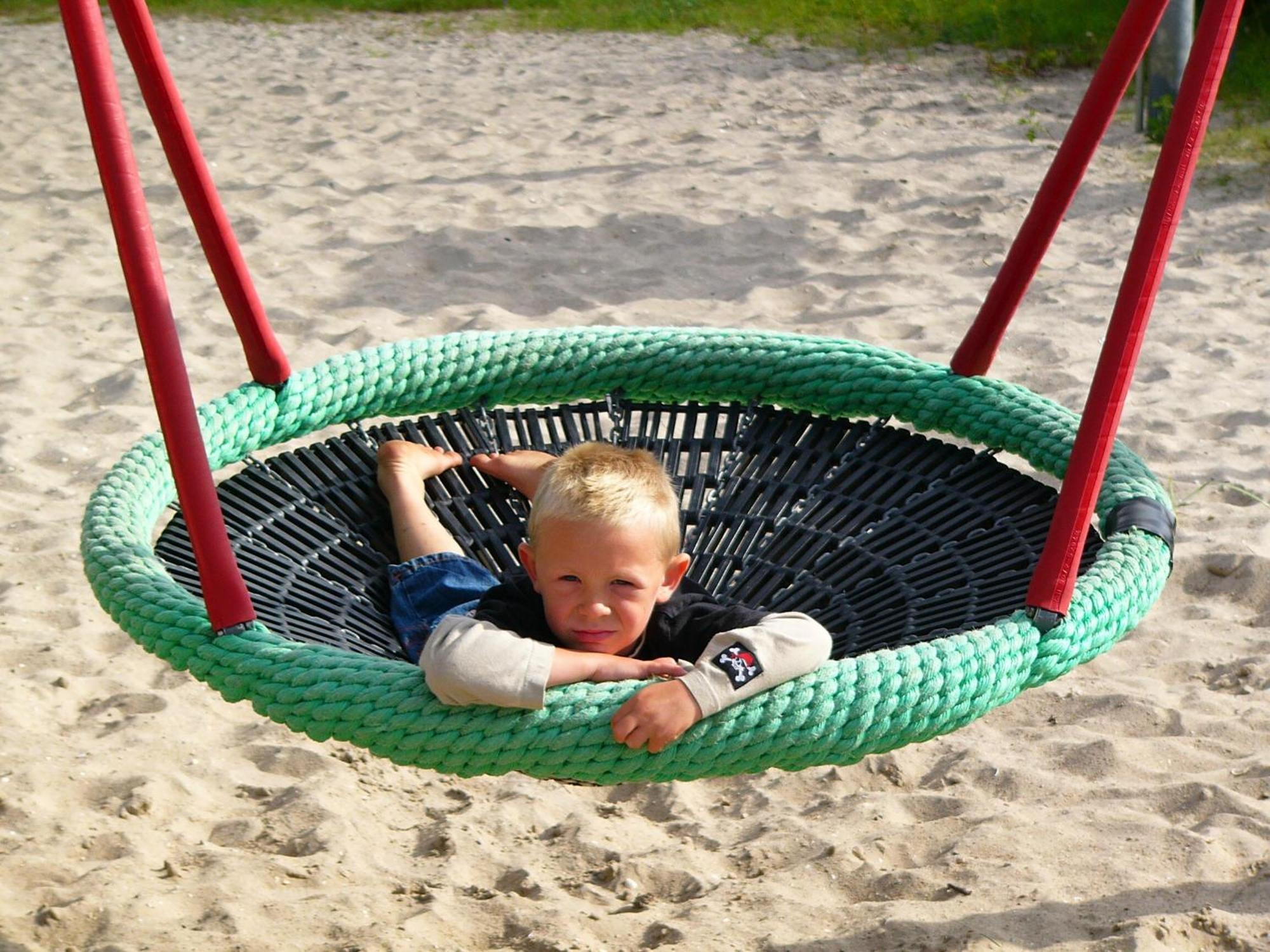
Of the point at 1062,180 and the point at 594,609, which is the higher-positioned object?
the point at 1062,180

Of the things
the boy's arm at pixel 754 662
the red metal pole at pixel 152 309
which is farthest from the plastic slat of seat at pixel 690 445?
the red metal pole at pixel 152 309

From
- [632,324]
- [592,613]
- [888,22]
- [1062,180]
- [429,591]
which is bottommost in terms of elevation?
[632,324]

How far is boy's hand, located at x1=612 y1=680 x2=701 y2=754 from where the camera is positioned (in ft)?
4.00

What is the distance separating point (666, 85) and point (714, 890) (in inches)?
191

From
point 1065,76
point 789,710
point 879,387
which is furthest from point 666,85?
point 789,710

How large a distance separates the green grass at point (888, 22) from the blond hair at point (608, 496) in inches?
163

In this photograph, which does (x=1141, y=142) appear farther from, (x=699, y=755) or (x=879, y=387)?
(x=699, y=755)

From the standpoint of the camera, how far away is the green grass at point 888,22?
5793mm

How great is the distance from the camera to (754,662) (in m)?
1.27

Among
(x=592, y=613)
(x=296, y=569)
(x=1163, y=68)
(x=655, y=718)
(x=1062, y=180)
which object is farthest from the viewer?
(x=1163, y=68)

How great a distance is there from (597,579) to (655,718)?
0.28 m

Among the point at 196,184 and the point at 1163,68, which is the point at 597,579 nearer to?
the point at 196,184

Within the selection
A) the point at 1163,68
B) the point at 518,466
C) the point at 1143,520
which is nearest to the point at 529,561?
the point at 518,466

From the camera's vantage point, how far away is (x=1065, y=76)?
6141 mm
